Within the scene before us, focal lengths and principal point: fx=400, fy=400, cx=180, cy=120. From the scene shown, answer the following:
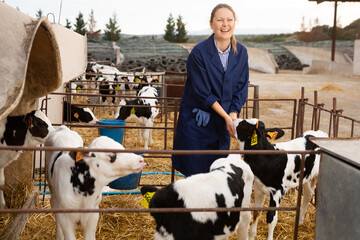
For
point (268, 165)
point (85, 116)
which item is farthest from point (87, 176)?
point (85, 116)

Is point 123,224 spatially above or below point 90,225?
below

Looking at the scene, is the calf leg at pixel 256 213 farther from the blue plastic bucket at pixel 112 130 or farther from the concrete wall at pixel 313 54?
the concrete wall at pixel 313 54

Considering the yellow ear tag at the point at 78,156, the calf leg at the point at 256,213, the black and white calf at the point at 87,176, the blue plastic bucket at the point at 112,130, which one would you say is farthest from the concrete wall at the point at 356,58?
the yellow ear tag at the point at 78,156

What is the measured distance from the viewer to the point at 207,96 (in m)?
3.24

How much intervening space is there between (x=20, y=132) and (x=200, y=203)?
2.23 meters

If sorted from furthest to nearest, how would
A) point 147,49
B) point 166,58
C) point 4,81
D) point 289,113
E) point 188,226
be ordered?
point 147,49, point 166,58, point 289,113, point 188,226, point 4,81

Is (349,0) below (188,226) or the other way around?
the other way around

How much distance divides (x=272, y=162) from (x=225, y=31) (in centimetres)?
141

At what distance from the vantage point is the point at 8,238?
11.8ft

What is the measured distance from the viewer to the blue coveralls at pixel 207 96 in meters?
3.28

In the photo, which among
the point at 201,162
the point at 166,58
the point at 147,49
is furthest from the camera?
the point at 147,49

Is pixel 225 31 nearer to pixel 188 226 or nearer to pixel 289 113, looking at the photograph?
pixel 188 226

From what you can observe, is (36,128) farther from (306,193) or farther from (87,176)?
(306,193)

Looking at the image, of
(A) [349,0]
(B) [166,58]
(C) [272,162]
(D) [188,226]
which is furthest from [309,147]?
(A) [349,0]
